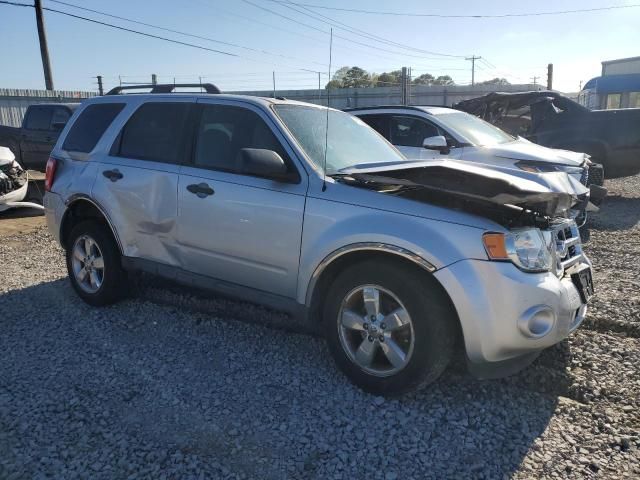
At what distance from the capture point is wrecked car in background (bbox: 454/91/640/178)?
10164 mm

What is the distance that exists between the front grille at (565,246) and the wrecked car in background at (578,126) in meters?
7.64

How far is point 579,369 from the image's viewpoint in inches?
146

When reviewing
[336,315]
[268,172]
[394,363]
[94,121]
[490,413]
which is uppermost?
[94,121]

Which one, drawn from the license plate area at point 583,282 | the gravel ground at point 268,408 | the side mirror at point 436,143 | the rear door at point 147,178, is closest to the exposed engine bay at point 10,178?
the gravel ground at point 268,408

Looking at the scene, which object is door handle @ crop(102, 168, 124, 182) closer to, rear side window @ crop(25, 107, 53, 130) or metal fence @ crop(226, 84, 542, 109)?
rear side window @ crop(25, 107, 53, 130)

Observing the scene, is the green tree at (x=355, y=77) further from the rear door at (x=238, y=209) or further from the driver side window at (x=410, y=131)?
the rear door at (x=238, y=209)

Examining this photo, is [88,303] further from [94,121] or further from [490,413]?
[490,413]

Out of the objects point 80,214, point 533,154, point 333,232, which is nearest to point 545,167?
point 533,154

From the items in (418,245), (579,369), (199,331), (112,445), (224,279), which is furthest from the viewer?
(199,331)

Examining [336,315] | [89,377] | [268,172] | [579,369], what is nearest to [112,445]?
[89,377]

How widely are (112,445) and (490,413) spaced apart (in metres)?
2.15

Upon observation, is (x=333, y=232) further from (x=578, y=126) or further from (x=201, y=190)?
(x=578, y=126)

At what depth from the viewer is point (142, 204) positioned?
4477mm

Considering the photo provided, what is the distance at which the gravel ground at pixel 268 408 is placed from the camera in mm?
2762
